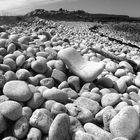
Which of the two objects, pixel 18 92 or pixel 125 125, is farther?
pixel 18 92

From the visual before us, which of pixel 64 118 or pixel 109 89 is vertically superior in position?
pixel 64 118

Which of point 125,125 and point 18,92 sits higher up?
point 18,92

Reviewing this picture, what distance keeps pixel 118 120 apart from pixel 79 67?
149cm

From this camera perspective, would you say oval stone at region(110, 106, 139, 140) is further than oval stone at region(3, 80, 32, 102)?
No

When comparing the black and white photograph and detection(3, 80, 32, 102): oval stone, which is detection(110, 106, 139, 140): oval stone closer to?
the black and white photograph

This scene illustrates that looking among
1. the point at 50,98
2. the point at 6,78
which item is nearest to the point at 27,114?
the point at 50,98

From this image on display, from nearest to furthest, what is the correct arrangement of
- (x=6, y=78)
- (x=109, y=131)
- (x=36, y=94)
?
(x=109, y=131) → (x=36, y=94) → (x=6, y=78)

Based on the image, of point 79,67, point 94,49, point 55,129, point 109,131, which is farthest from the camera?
point 94,49

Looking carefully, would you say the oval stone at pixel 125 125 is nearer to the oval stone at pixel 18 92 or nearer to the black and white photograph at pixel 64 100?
the black and white photograph at pixel 64 100

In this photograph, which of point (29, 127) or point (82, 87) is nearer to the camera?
point (29, 127)

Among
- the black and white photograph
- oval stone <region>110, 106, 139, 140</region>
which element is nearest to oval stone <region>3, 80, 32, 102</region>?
the black and white photograph

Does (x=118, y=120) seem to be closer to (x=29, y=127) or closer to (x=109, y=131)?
(x=109, y=131)

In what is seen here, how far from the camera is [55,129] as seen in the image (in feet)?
6.54

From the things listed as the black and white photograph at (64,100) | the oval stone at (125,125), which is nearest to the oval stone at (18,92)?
the black and white photograph at (64,100)
